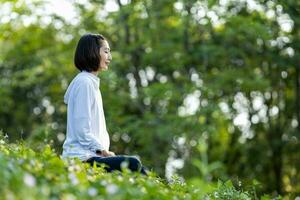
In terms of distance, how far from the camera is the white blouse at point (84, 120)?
6.60 metres

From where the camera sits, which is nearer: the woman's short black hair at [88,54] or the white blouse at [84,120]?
the white blouse at [84,120]

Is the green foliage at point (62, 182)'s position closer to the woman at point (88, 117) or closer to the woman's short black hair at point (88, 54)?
the woman at point (88, 117)

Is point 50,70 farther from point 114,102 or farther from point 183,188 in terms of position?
point 183,188

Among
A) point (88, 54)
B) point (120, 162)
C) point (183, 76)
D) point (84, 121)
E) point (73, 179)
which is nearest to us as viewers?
point (73, 179)

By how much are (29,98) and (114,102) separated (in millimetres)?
8068

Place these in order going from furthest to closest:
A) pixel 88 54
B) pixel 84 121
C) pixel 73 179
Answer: pixel 88 54 < pixel 84 121 < pixel 73 179

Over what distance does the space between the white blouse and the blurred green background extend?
9.55 metres

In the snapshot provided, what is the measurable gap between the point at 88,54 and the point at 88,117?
0.63 metres

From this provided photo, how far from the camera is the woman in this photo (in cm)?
656

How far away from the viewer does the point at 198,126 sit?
18281mm

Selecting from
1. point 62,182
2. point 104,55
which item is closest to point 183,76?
point 104,55

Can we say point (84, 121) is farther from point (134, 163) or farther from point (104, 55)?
point (104, 55)

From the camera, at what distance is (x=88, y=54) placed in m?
6.95

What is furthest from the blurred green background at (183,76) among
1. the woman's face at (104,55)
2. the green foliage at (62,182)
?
the green foliage at (62,182)
